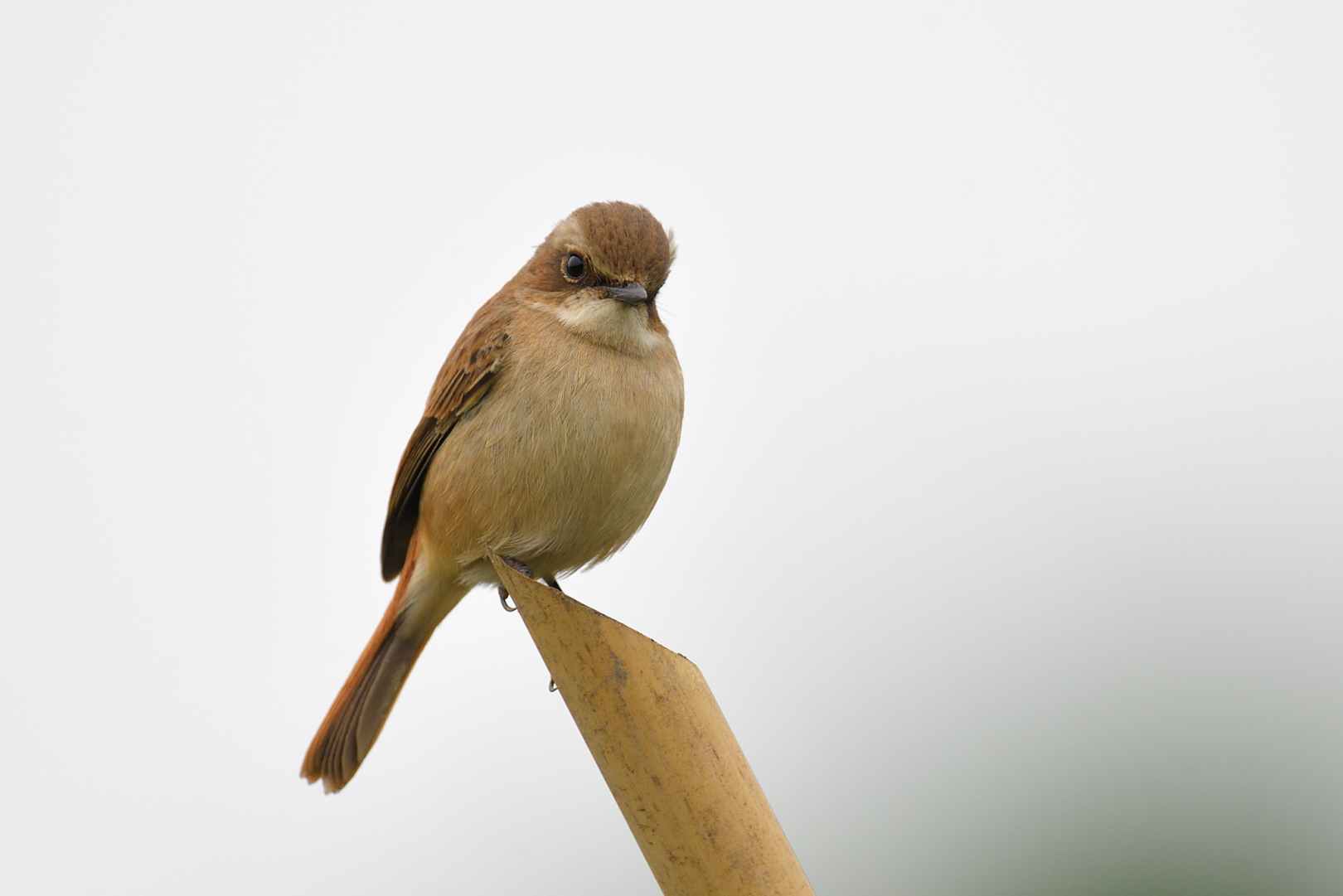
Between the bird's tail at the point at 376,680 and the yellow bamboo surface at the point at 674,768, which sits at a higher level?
the bird's tail at the point at 376,680

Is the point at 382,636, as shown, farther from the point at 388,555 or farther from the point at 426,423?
the point at 426,423

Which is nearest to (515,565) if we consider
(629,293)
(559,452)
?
(559,452)

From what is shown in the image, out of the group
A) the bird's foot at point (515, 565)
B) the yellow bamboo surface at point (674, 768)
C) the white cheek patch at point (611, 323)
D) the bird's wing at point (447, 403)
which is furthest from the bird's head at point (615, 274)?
the yellow bamboo surface at point (674, 768)

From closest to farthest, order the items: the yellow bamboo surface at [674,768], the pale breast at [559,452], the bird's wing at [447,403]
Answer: the yellow bamboo surface at [674,768]
the pale breast at [559,452]
the bird's wing at [447,403]

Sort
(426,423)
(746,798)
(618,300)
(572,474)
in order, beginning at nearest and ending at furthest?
(746,798) → (572,474) → (618,300) → (426,423)

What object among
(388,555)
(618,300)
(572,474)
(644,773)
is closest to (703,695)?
(644,773)

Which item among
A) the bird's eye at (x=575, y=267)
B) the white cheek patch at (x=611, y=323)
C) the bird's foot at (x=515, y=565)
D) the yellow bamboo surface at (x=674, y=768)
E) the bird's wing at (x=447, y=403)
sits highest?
the bird's eye at (x=575, y=267)

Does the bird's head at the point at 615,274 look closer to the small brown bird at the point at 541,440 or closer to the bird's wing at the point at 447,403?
the small brown bird at the point at 541,440
